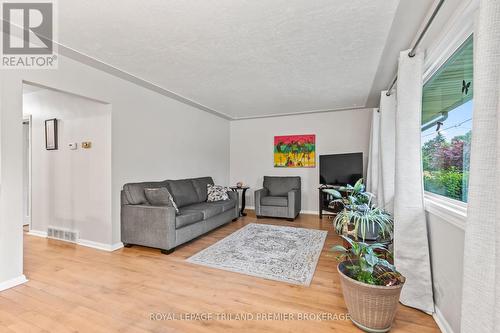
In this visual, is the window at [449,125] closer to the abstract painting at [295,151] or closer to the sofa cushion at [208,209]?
the sofa cushion at [208,209]

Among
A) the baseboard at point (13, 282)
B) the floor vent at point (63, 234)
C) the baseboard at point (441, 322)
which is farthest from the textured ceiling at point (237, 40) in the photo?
the floor vent at point (63, 234)

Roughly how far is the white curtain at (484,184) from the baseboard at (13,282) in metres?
3.52

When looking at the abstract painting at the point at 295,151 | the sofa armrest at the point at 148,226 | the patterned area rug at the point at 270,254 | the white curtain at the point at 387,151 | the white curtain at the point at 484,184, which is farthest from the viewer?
the abstract painting at the point at 295,151

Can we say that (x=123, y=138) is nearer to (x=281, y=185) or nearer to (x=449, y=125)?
(x=281, y=185)

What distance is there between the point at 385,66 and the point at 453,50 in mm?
1208

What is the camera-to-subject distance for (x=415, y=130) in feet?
6.63

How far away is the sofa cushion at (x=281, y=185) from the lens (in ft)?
17.8

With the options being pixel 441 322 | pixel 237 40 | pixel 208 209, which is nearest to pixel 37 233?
pixel 208 209

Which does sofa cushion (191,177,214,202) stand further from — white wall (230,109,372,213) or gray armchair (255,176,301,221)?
white wall (230,109,372,213)

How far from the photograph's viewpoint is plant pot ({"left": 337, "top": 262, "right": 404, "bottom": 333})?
5.10 ft

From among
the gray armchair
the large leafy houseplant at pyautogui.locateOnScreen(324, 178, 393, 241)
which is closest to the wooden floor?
the large leafy houseplant at pyautogui.locateOnScreen(324, 178, 393, 241)

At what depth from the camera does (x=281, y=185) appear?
18.1 feet

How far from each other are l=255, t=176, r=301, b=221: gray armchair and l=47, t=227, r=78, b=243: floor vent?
329 cm

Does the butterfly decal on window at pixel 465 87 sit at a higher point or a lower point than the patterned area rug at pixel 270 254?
higher
